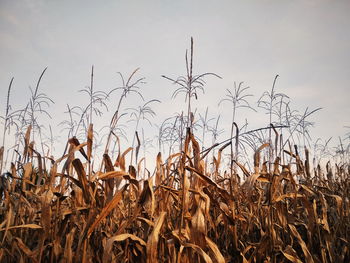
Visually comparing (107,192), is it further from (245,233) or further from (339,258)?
(339,258)

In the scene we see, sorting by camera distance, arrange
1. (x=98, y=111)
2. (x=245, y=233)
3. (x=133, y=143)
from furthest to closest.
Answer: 1. (x=133, y=143)
2. (x=98, y=111)
3. (x=245, y=233)

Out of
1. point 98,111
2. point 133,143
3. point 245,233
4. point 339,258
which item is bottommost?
point 339,258

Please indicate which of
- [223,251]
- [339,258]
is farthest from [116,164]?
[339,258]

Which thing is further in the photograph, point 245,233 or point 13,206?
point 245,233

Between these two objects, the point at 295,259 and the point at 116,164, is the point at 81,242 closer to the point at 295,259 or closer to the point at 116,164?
the point at 116,164

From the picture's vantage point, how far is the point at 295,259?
2.12 m

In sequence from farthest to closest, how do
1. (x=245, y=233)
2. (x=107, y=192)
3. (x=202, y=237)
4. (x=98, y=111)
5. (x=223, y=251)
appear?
1. (x=98, y=111)
2. (x=245, y=233)
3. (x=223, y=251)
4. (x=107, y=192)
5. (x=202, y=237)

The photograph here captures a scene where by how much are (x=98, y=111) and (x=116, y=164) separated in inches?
53.4

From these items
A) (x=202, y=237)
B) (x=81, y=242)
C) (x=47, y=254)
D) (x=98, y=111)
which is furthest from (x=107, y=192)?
(x=98, y=111)

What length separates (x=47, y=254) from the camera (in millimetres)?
2172

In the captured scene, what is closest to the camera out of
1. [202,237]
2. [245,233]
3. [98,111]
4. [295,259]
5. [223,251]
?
[202,237]

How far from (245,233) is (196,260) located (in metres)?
1.00

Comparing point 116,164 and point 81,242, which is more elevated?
point 116,164

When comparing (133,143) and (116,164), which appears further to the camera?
(133,143)
